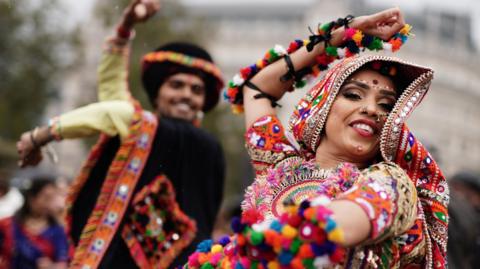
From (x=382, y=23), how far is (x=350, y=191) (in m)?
1.03

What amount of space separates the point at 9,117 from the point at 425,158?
2300cm

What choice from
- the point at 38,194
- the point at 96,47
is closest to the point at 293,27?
the point at 96,47

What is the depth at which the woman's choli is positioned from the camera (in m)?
2.82

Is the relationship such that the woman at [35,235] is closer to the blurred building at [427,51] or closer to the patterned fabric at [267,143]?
the patterned fabric at [267,143]

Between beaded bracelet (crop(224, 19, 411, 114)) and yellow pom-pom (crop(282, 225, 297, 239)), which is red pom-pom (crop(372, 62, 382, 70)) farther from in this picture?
yellow pom-pom (crop(282, 225, 297, 239))

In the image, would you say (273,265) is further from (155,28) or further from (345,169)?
(155,28)

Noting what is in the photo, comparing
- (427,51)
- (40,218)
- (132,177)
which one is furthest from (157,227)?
(427,51)

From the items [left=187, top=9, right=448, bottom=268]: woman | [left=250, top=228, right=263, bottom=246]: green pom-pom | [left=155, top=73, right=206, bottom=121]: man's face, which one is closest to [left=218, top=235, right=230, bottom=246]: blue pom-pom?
[left=187, top=9, right=448, bottom=268]: woman

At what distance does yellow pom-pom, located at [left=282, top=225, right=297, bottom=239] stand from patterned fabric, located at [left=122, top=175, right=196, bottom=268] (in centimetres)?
230

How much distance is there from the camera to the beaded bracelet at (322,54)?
364 cm

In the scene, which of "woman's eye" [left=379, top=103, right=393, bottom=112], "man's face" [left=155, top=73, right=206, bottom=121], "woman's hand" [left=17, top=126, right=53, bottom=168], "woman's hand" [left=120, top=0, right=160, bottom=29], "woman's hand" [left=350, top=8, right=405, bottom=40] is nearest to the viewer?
"woman's eye" [left=379, top=103, right=393, bottom=112]

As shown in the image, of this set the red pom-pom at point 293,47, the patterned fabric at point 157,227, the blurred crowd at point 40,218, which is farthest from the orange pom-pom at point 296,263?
the blurred crowd at point 40,218

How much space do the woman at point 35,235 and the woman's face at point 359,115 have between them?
3.81 metres

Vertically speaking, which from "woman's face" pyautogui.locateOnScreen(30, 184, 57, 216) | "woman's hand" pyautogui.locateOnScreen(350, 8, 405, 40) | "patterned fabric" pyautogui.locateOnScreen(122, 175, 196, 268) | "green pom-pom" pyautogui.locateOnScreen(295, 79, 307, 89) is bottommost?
"woman's face" pyautogui.locateOnScreen(30, 184, 57, 216)
